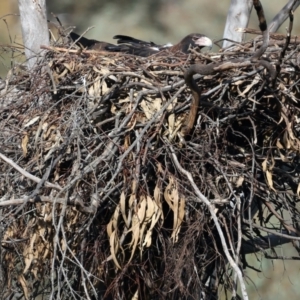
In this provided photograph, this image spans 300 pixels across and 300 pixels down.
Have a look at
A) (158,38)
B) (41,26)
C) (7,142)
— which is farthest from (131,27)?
(7,142)

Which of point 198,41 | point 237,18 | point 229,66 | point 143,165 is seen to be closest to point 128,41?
point 198,41

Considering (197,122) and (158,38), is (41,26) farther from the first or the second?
(158,38)

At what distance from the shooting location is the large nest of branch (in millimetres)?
4258

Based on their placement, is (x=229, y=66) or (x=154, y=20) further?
(x=154, y=20)

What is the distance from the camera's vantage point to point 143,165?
167 inches

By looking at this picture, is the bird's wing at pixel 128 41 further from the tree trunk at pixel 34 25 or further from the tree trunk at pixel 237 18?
the tree trunk at pixel 34 25

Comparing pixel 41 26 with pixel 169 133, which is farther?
pixel 41 26

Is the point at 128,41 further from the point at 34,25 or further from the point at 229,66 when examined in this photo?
the point at 229,66

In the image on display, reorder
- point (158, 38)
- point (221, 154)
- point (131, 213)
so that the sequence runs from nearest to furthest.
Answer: point (131, 213), point (221, 154), point (158, 38)

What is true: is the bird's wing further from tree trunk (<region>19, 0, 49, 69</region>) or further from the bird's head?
tree trunk (<region>19, 0, 49, 69</region>)

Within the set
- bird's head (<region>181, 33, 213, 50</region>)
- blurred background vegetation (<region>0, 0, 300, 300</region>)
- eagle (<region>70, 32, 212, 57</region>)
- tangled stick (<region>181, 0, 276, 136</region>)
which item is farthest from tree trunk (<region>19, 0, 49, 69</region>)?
blurred background vegetation (<region>0, 0, 300, 300</region>)

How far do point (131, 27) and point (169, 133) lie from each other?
9078mm

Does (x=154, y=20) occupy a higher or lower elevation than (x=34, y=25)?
higher

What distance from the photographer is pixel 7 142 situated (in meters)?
4.59
